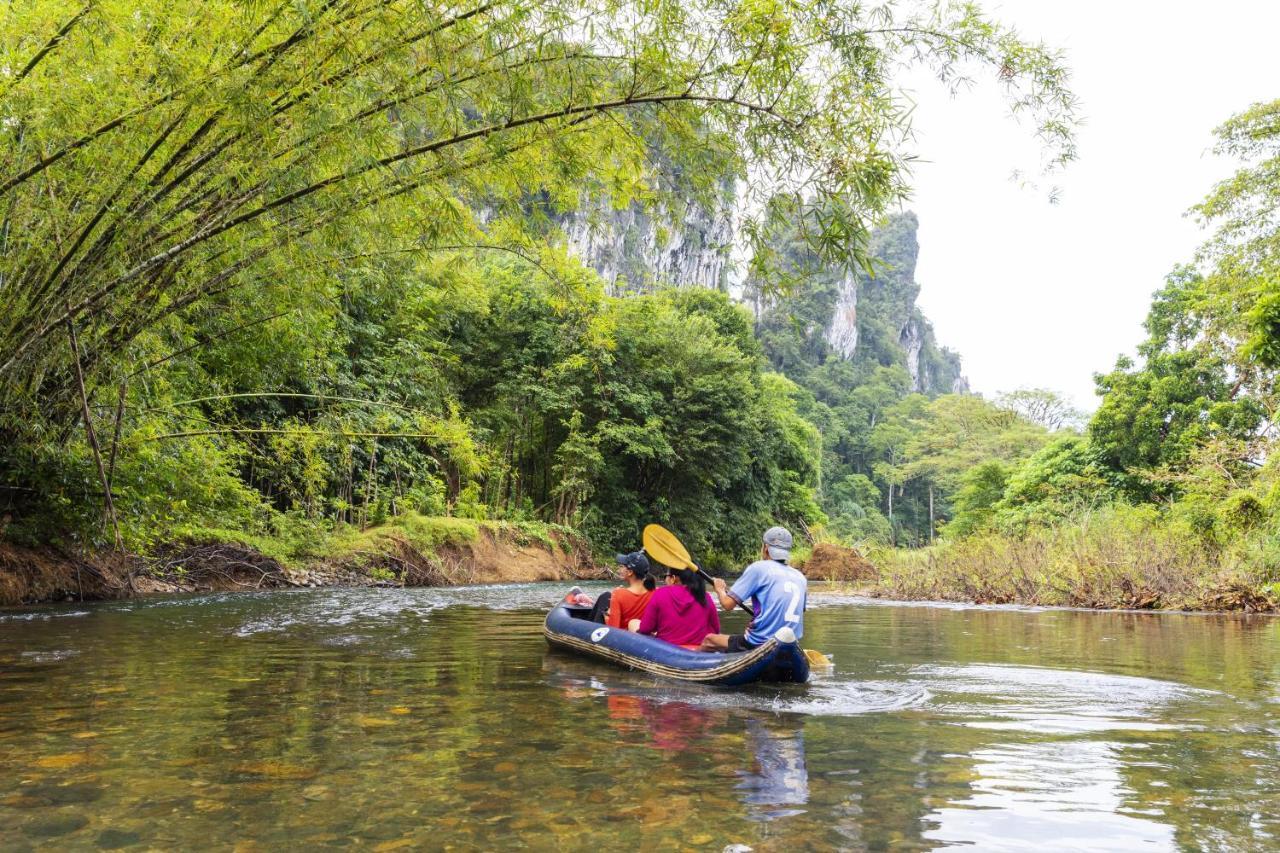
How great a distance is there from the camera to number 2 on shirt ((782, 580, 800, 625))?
224 inches

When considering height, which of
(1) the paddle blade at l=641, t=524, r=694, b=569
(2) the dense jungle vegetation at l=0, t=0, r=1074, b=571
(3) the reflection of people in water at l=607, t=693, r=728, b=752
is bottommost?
(3) the reflection of people in water at l=607, t=693, r=728, b=752

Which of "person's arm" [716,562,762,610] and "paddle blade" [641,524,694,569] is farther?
"paddle blade" [641,524,694,569]

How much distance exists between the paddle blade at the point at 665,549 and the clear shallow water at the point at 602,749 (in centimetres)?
90

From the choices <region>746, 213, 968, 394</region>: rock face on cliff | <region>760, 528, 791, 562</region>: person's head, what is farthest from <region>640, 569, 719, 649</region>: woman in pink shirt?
<region>746, 213, 968, 394</region>: rock face on cliff

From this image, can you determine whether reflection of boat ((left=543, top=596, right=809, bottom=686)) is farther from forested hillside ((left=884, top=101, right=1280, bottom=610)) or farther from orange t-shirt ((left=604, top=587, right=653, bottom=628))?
forested hillside ((left=884, top=101, right=1280, bottom=610))

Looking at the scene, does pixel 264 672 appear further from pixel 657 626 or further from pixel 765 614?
pixel 765 614

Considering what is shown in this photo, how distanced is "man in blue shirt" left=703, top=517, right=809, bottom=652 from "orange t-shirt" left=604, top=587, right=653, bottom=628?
130 centimetres

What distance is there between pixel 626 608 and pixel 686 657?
1396mm

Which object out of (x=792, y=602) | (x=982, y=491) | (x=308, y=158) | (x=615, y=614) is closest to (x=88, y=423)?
(x=308, y=158)

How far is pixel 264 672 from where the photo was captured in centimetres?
563

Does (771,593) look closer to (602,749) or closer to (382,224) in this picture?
(602,749)

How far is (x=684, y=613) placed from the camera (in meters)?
6.52

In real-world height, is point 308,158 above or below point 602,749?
above

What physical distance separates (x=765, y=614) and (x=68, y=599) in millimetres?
7790
